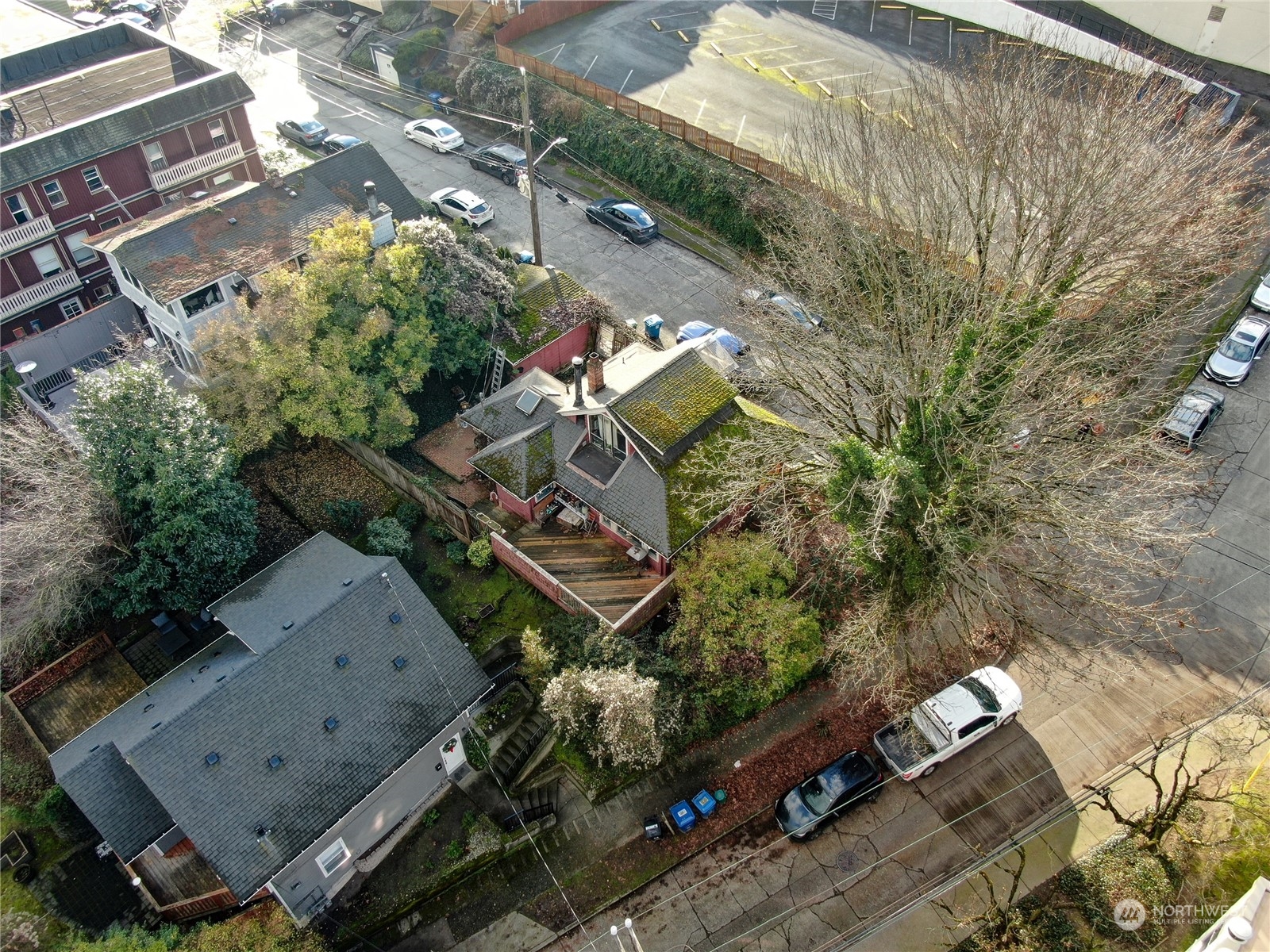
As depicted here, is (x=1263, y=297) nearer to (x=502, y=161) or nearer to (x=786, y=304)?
(x=786, y=304)

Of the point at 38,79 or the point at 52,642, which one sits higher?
the point at 38,79

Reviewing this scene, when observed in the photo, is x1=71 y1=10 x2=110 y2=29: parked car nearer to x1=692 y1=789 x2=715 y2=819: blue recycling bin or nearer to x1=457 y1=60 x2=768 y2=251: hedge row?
x1=457 y1=60 x2=768 y2=251: hedge row

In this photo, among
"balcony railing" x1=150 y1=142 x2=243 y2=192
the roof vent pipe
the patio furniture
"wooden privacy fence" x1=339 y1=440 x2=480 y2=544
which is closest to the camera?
the roof vent pipe

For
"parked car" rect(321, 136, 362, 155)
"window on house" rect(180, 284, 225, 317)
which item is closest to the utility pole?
"window on house" rect(180, 284, 225, 317)

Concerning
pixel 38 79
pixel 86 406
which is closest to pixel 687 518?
pixel 86 406

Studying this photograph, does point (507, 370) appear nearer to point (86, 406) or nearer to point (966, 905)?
point (86, 406)

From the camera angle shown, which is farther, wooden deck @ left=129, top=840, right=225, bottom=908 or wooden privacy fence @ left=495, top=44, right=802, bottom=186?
wooden privacy fence @ left=495, top=44, right=802, bottom=186
